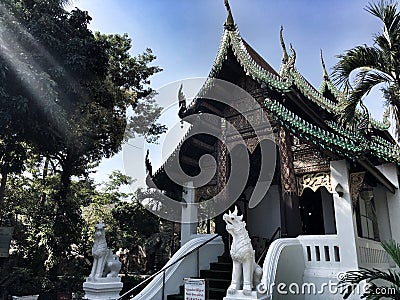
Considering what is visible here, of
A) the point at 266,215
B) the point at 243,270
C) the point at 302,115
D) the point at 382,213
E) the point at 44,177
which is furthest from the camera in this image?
the point at 44,177

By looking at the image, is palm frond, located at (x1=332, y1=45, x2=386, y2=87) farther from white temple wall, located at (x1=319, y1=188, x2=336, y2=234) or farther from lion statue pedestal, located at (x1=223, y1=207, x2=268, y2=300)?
white temple wall, located at (x1=319, y1=188, x2=336, y2=234)

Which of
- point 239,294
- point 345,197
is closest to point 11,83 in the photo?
point 239,294

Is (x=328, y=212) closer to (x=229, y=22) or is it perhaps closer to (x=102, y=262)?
(x=229, y=22)

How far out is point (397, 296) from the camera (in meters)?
4.67

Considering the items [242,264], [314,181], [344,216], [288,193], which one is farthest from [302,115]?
[242,264]

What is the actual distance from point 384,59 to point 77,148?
10690mm

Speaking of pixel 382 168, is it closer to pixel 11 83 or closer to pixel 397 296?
pixel 397 296

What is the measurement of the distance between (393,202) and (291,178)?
273 cm

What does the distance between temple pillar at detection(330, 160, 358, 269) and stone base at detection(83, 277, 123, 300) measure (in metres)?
4.38

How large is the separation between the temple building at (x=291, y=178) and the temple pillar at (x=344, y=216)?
0.02 meters

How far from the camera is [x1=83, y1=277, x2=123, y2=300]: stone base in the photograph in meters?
6.51

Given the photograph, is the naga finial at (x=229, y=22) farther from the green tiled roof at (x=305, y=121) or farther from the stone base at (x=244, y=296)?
the stone base at (x=244, y=296)

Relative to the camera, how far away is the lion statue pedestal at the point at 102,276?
6.54 m

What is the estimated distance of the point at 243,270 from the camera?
5.18m
